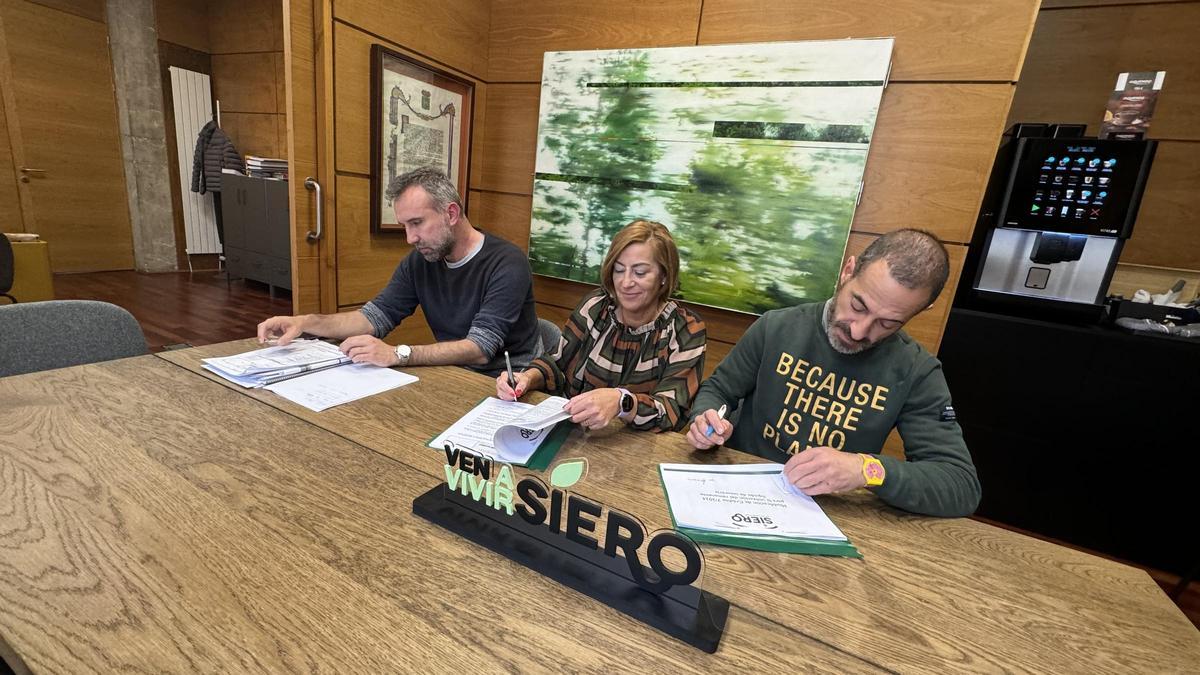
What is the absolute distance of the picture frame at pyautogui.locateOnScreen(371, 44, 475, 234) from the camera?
2.42m

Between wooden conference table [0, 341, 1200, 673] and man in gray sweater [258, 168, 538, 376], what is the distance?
684 mm

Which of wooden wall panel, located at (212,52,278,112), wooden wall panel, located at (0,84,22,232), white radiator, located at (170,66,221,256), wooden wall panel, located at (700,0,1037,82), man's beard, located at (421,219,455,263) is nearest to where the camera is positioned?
man's beard, located at (421,219,455,263)

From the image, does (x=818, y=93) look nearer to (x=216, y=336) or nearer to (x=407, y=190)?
(x=407, y=190)

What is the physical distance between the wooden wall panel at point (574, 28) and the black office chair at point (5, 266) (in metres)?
3.29

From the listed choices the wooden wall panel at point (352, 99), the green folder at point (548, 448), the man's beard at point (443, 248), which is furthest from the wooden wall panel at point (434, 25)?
the green folder at point (548, 448)

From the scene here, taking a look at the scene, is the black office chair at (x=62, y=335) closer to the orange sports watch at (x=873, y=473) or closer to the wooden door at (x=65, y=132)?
the orange sports watch at (x=873, y=473)

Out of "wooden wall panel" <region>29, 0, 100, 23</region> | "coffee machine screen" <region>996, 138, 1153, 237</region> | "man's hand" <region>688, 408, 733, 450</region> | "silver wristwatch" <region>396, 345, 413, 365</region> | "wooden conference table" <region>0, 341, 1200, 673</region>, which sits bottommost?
"wooden conference table" <region>0, 341, 1200, 673</region>

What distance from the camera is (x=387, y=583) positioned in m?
0.65

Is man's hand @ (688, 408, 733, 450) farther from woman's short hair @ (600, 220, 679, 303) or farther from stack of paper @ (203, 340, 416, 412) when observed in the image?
stack of paper @ (203, 340, 416, 412)

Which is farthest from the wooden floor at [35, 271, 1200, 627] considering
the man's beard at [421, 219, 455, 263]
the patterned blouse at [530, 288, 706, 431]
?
the patterned blouse at [530, 288, 706, 431]

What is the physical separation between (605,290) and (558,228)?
4.90 ft

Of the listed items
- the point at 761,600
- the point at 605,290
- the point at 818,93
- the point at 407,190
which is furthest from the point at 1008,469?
the point at 407,190

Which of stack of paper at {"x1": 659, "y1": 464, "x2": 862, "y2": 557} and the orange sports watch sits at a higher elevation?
the orange sports watch

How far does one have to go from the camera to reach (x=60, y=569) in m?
0.62
